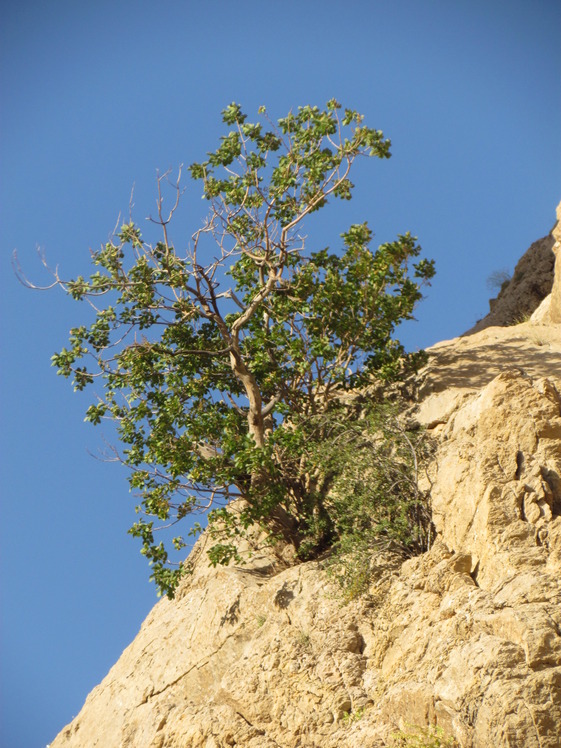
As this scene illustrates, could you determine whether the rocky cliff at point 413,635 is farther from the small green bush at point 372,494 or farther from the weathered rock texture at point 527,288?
the weathered rock texture at point 527,288

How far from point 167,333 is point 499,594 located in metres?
9.48

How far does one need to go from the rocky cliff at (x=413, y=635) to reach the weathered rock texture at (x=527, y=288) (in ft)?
21.3

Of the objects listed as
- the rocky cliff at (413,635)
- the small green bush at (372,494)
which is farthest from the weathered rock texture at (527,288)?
the small green bush at (372,494)

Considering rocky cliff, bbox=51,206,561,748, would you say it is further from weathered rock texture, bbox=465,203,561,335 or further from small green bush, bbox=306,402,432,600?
weathered rock texture, bbox=465,203,561,335

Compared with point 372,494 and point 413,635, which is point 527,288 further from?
point 413,635

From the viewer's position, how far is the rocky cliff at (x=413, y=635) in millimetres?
9633

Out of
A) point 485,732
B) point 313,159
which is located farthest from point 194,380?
point 485,732

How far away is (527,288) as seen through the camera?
24.7 metres

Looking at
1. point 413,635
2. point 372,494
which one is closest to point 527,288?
point 372,494

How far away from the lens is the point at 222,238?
17859 mm

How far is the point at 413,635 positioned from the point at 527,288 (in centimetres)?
1473

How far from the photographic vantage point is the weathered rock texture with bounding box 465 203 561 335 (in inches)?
957

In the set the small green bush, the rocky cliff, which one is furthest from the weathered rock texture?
the small green bush

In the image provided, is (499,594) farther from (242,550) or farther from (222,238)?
(222,238)
